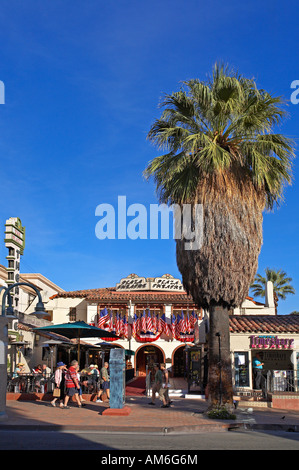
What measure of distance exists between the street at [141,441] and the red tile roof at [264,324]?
36.7ft

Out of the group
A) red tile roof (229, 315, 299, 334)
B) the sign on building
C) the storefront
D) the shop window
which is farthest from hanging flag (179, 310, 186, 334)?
the shop window

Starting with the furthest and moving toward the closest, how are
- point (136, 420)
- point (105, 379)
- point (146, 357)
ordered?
point (146, 357)
point (105, 379)
point (136, 420)

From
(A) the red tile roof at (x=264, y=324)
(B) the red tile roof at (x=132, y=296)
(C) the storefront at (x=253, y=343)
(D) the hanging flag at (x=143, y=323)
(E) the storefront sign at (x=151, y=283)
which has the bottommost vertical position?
(C) the storefront at (x=253, y=343)

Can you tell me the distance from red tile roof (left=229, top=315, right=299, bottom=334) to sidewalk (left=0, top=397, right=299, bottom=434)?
6.54 m

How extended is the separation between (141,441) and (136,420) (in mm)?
3271

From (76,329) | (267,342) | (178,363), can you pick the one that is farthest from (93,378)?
(178,363)

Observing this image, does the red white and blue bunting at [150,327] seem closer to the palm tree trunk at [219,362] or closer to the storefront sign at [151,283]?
the storefront sign at [151,283]

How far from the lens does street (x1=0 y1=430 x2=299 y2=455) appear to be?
868 cm

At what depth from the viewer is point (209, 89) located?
15539mm

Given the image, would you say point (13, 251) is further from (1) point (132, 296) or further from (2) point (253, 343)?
(1) point (132, 296)

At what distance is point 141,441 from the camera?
943 cm

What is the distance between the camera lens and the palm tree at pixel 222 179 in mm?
14398

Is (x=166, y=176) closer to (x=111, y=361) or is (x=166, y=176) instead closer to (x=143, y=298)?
(x=111, y=361)

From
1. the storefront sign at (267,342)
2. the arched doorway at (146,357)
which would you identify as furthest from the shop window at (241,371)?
the arched doorway at (146,357)
